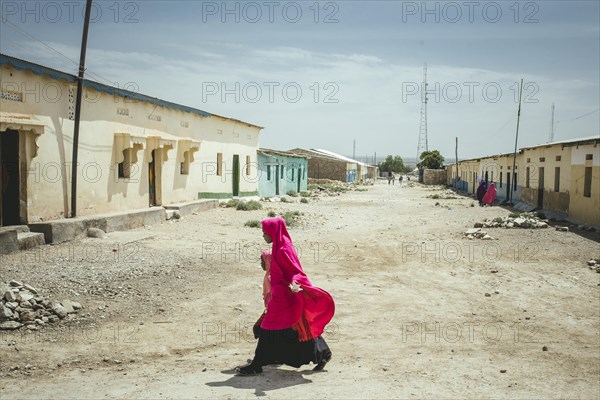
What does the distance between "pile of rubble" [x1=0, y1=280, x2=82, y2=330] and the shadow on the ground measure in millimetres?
2587

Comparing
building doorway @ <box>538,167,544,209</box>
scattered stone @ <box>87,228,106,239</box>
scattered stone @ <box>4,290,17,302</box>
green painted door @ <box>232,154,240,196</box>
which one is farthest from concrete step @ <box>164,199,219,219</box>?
Answer: building doorway @ <box>538,167,544,209</box>

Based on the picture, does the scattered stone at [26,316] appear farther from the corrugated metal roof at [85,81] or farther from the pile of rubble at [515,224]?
the pile of rubble at [515,224]

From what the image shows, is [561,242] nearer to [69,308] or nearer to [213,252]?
[213,252]

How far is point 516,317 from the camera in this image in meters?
6.85

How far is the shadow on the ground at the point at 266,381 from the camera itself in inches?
164

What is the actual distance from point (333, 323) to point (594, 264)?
6713mm

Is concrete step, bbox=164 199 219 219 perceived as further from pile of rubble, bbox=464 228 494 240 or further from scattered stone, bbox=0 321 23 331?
scattered stone, bbox=0 321 23 331

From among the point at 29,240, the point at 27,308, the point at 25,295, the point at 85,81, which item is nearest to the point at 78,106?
the point at 85,81

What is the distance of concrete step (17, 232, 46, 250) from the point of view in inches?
350

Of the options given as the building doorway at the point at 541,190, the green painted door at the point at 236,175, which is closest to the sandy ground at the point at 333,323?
the building doorway at the point at 541,190

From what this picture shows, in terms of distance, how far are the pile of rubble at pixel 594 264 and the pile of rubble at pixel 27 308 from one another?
368 inches

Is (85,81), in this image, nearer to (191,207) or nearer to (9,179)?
(9,179)

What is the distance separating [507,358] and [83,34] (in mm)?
10885

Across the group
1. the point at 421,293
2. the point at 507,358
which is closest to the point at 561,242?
the point at 421,293
